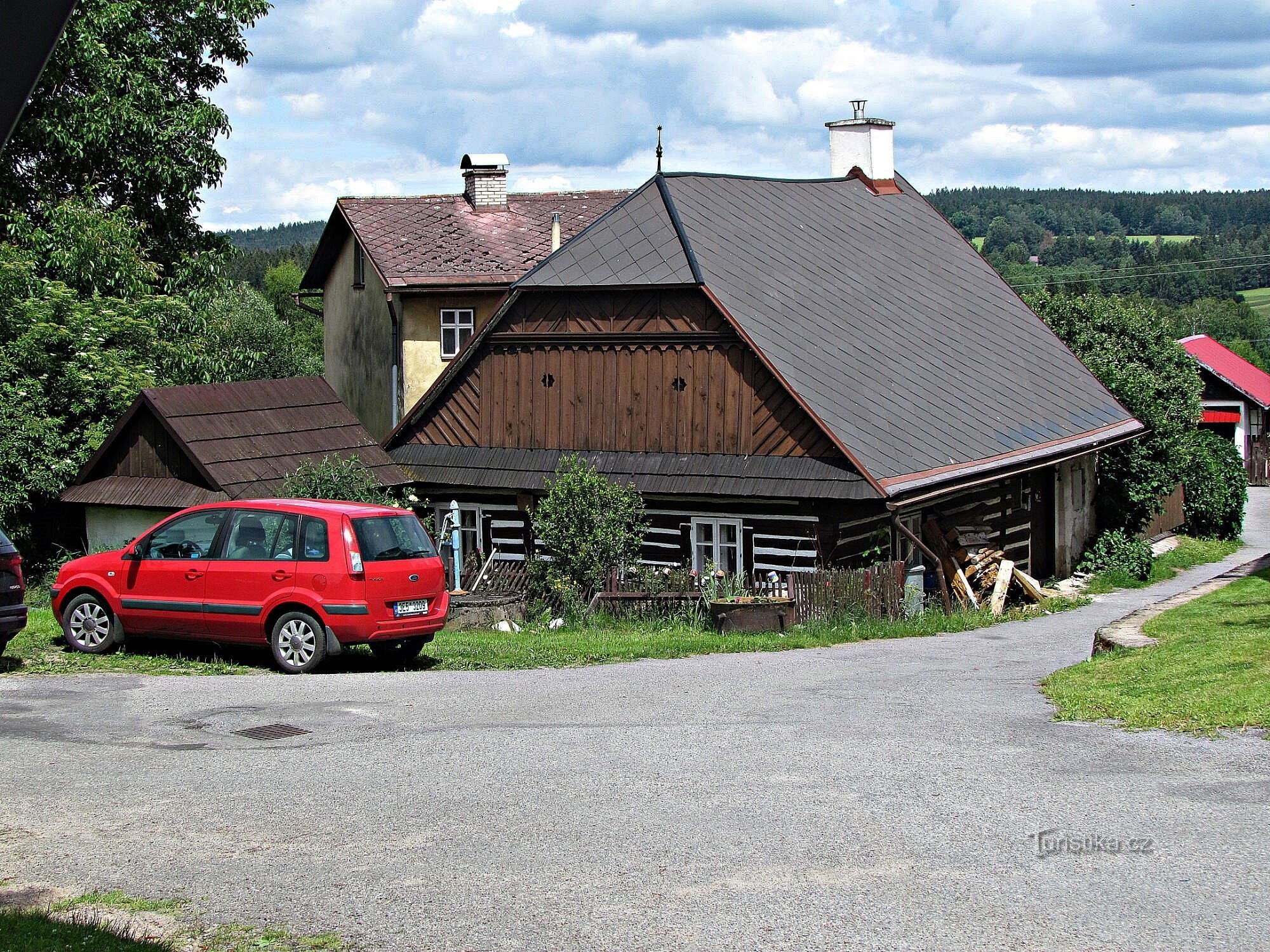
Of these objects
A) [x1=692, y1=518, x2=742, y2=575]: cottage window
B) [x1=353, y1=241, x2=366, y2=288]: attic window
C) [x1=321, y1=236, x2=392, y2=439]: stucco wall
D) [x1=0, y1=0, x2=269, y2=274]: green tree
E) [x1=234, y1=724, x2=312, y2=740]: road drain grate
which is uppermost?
[x1=0, y1=0, x2=269, y2=274]: green tree

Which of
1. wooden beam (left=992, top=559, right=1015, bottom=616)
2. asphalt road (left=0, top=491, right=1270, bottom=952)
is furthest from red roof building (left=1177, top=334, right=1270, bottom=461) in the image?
asphalt road (left=0, top=491, right=1270, bottom=952)

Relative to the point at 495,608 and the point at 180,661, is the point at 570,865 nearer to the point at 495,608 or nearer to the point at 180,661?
the point at 180,661

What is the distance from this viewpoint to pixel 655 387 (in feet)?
76.0

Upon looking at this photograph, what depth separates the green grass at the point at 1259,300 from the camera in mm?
146625

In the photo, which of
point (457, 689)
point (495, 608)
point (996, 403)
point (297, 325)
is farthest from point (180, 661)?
point (297, 325)

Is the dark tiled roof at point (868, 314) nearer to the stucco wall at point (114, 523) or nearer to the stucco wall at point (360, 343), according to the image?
the stucco wall at point (114, 523)

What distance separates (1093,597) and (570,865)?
844 inches

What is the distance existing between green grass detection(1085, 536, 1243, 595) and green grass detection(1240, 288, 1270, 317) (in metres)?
Result: 116

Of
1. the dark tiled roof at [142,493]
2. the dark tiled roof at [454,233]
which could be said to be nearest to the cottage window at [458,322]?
the dark tiled roof at [454,233]

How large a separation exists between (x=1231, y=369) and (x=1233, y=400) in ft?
9.15

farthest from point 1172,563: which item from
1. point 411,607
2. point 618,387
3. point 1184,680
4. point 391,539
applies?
point 391,539

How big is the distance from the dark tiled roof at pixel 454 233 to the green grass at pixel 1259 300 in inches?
4921

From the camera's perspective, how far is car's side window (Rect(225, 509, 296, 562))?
48.1 feet

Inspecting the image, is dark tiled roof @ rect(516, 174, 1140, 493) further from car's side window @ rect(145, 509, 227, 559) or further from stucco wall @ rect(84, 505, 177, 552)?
car's side window @ rect(145, 509, 227, 559)
